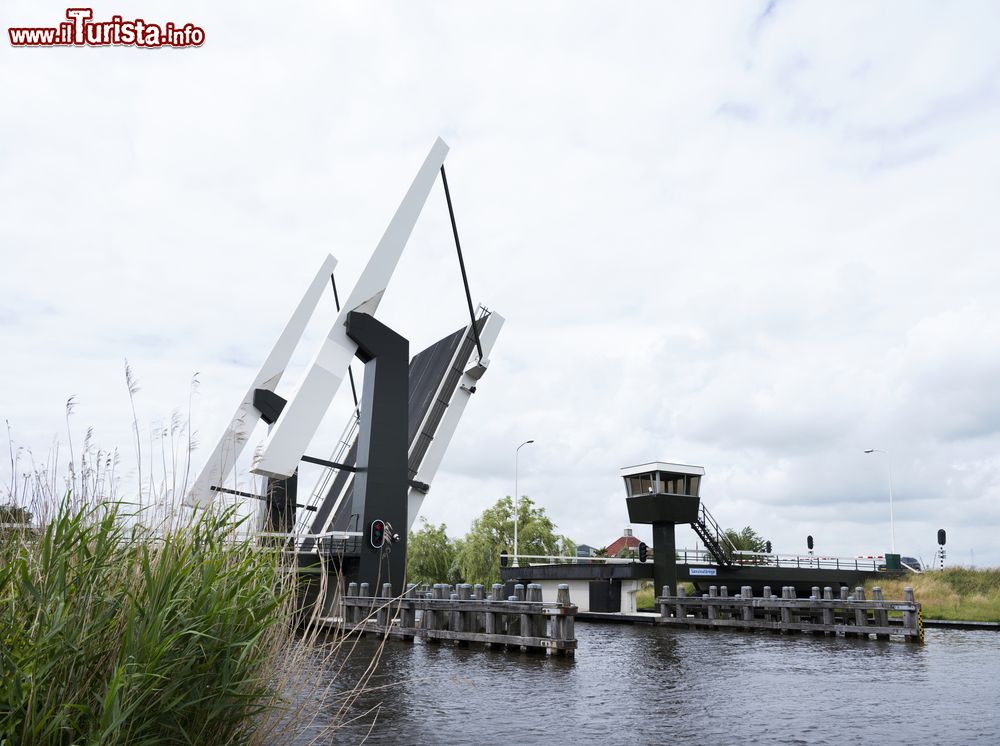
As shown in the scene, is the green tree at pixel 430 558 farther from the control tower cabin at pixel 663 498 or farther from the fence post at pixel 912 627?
the fence post at pixel 912 627

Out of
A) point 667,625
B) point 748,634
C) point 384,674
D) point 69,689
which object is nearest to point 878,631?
point 748,634

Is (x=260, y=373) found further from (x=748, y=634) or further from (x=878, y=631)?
(x=878, y=631)

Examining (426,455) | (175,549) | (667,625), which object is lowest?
(667,625)

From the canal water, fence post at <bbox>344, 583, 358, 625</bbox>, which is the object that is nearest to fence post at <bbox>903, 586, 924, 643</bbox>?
the canal water

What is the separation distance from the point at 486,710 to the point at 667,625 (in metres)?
15.1

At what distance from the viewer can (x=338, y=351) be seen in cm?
1706

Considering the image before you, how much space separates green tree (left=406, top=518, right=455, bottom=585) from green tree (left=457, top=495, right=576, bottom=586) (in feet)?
3.08

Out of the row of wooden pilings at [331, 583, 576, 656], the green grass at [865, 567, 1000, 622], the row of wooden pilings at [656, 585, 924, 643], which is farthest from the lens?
the green grass at [865, 567, 1000, 622]

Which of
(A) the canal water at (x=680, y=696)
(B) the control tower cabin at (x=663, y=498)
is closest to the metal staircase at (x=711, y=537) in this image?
(B) the control tower cabin at (x=663, y=498)

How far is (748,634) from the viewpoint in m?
19.3

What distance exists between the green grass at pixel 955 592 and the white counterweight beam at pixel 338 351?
19.9 m

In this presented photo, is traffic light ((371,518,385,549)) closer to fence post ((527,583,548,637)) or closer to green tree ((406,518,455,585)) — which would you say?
fence post ((527,583,548,637))

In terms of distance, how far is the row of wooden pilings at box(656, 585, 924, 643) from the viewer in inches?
682

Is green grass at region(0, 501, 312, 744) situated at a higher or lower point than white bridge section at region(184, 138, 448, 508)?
lower
